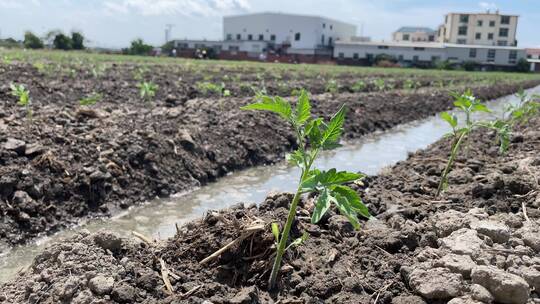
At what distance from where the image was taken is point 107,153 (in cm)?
668

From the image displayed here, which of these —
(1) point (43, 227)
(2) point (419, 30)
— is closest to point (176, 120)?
(1) point (43, 227)

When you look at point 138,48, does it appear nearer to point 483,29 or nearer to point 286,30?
point 286,30

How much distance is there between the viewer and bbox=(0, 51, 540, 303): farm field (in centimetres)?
308

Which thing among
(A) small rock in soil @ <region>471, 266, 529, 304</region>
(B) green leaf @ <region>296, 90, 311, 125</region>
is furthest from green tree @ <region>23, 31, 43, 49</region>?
(A) small rock in soil @ <region>471, 266, 529, 304</region>

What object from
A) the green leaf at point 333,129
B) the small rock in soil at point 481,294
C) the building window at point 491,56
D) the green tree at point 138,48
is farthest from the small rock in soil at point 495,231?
the building window at point 491,56

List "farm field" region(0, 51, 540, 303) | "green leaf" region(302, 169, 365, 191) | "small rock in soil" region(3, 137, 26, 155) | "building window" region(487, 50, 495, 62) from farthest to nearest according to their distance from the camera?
"building window" region(487, 50, 495, 62)
"small rock in soil" region(3, 137, 26, 155)
"farm field" region(0, 51, 540, 303)
"green leaf" region(302, 169, 365, 191)

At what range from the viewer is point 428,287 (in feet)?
9.63

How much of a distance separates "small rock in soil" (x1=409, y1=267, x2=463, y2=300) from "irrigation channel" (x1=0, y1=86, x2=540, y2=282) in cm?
189

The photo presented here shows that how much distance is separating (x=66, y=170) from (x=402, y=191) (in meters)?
3.93

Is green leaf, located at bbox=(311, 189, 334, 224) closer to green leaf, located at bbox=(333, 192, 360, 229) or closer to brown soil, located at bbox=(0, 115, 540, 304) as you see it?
green leaf, located at bbox=(333, 192, 360, 229)

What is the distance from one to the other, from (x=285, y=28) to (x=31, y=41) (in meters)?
35.4

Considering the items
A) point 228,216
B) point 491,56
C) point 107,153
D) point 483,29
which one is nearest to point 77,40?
point 491,56

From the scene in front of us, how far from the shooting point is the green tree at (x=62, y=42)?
60.2 m

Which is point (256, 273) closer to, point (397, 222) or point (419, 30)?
point (397, 222)
